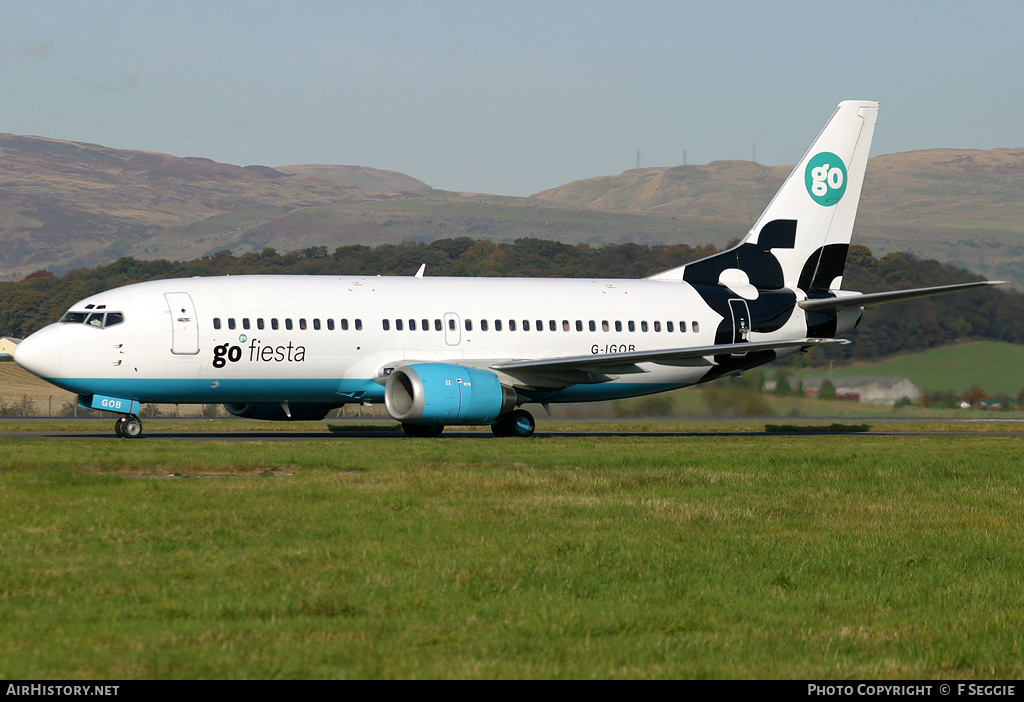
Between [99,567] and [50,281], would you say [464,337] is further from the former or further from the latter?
[50,281]

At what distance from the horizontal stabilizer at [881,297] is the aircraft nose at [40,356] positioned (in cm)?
2027

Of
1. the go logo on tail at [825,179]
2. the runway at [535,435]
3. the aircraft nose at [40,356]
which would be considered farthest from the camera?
the go logo on tail at [825,179]

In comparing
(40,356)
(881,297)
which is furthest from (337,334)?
(881,297)

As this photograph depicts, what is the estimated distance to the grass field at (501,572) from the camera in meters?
7.51

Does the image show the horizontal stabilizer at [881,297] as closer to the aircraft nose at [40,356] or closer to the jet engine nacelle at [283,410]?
the jet engine nacelle at [283,410]

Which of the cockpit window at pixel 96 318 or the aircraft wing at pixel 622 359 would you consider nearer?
the cockpit window at pixel 96 318

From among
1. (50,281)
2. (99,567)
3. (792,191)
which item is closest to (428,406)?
(792,191)

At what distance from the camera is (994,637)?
827cm

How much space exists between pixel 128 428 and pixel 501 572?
62.7ft

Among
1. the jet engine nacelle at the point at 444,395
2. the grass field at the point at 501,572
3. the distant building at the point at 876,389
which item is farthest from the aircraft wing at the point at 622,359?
the distant building at the point at 876,389

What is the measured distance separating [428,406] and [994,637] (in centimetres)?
1944

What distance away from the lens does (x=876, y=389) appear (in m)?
43.9

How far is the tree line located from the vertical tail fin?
9.70 metres

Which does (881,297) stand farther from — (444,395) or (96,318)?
(96,318)
